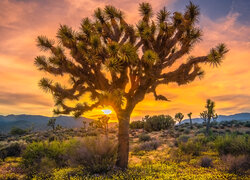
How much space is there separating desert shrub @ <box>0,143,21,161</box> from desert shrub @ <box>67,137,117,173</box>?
349 inches

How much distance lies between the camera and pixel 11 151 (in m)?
15.6

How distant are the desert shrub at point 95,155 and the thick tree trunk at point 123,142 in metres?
0.33

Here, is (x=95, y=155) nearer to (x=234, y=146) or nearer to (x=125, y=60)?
(x=125, y=60)

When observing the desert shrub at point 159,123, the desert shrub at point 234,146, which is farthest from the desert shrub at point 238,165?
the desert shrub at point 159,123

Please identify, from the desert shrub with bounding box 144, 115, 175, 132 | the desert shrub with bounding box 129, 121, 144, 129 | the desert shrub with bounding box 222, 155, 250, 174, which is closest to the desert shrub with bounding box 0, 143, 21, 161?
the desert shrub with bounding box 222, 155, 250, 174

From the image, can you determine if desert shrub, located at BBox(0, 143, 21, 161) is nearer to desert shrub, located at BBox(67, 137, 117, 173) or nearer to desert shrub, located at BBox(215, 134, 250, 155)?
desert shrub, located at BBox(67, 137, 117, 173)

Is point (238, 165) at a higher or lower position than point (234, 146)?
lower

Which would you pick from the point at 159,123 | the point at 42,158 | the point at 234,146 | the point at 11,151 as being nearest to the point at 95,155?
the point at 42,158

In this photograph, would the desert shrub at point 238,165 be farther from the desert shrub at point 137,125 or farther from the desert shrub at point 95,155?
the desert shrub at point 137,125

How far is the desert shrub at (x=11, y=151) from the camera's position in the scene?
14.8 metres

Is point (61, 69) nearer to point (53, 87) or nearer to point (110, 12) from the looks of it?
point (53, 87)

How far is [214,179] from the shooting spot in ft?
24.5

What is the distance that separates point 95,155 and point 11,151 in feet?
35.2

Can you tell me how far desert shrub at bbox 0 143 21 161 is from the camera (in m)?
14.8
